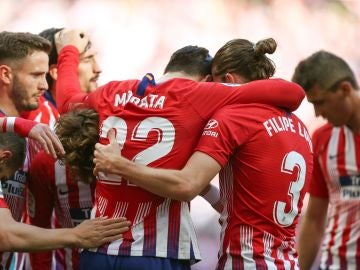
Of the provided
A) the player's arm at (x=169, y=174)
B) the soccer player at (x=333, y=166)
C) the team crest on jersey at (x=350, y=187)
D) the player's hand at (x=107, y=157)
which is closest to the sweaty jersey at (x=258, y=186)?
the player's arm at (x=169, y=174)

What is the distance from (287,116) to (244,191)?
0.38 m

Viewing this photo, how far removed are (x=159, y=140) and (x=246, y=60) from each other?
555 mm

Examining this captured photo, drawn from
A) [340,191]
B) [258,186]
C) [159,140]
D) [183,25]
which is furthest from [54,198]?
[183,25]

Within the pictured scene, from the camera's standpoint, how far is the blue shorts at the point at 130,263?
3.51 metres

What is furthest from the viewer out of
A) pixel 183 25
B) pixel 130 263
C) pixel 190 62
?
pixel 183 25

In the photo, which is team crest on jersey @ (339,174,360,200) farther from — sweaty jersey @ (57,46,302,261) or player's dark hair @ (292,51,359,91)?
sweaty jersey @ (57,46,302,261)

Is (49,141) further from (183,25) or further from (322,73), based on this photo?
(183,25)

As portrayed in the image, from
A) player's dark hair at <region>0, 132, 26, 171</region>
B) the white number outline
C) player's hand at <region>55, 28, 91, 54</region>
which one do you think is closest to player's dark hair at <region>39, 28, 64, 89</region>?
player's hand at <region>55, 28, 91, 54</region>

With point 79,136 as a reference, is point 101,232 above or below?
below

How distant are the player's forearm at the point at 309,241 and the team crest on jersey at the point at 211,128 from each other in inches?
87.9

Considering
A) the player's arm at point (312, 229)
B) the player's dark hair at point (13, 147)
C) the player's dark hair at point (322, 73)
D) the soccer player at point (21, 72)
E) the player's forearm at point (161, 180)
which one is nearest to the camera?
the player's forearm at point (161, 180)

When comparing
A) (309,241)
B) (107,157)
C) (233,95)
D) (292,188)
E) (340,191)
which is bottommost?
(309,241)

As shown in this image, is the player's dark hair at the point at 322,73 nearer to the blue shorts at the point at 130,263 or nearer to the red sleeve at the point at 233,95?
the red sleeve at the point at 233,95

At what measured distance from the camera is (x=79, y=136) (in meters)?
3.69
